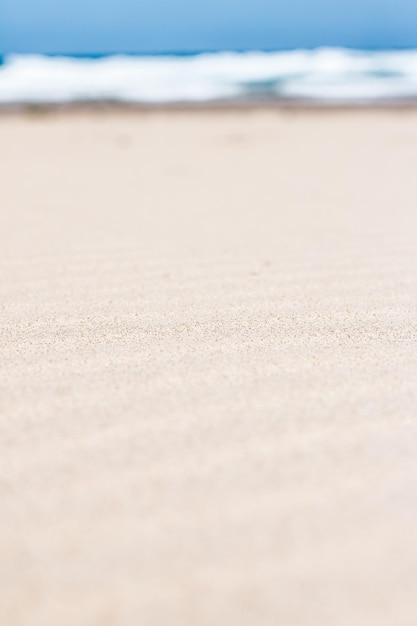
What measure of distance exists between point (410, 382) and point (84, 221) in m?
1.65

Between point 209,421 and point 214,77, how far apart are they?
1366 cm

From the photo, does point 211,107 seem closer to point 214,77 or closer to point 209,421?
point 214,77

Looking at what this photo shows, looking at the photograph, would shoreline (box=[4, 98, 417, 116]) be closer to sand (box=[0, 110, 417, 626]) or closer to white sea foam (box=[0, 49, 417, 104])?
white sea foam (box=[0, 49, 417, 104])

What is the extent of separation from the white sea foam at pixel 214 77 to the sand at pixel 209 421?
25.6 feet

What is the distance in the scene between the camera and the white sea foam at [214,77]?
1052 cm

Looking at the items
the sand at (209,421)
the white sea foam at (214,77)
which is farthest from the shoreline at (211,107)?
the sand at (209,421)

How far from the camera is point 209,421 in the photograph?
121 centimetres

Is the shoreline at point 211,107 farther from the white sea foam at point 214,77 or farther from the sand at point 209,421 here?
the sand at point 209,421

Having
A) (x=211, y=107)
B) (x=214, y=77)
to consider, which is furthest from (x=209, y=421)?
(x=214, y=77)

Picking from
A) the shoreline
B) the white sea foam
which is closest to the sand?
the shoreline

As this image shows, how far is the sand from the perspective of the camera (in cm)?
88

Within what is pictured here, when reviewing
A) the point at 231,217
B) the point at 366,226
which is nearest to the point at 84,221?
the point at 231,217

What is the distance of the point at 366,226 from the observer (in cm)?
254

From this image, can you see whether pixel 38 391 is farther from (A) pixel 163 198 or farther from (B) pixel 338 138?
(B) pixel 338 138
